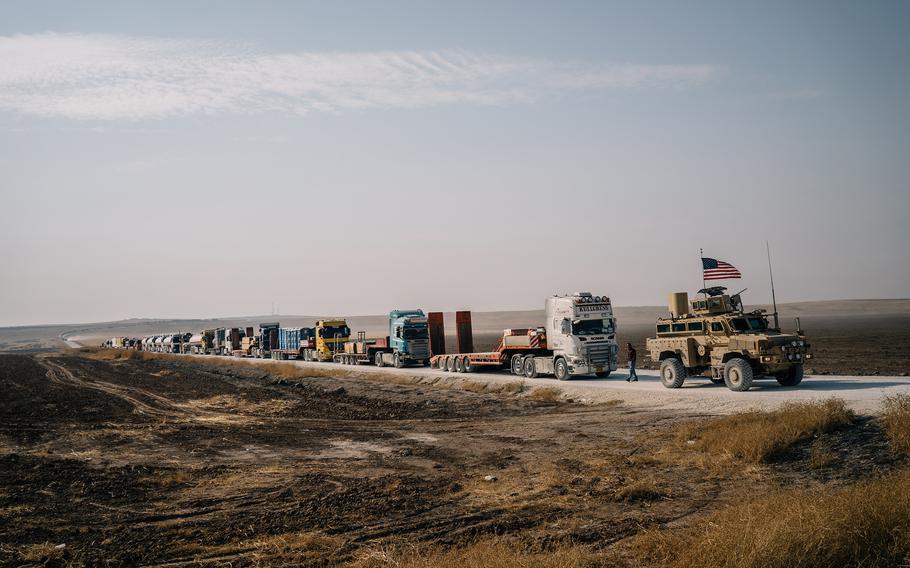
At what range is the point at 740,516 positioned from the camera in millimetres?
9000

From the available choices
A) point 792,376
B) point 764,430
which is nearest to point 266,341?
point 792,376

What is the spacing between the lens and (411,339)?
148ft

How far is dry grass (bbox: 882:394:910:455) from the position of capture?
13823 millimetres

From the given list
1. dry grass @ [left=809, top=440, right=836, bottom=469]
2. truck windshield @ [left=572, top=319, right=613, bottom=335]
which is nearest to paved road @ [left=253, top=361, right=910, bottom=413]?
truck windshield @ [left=572, top=319, right=613, bottom=335]

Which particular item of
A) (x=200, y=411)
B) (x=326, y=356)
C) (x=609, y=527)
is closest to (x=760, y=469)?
(x=609, y=527)

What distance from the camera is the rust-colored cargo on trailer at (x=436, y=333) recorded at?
1761 inches

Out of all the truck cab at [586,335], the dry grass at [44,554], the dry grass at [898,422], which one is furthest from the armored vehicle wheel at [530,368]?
the dry grass at [44,554]

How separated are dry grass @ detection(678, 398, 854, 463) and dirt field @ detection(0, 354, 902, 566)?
328mm

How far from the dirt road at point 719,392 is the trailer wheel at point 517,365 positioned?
9.24ft

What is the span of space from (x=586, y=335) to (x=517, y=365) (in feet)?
19.1

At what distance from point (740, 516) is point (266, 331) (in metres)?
63.2

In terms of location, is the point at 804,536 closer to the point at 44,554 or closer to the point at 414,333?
the point at 44,554

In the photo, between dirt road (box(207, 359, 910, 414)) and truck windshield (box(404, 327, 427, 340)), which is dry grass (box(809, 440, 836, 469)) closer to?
dirt road (box(207, 359, 910, 414))

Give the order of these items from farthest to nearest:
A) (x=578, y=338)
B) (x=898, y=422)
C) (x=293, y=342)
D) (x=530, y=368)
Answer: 1. (x=293, y=342)
2. (x=530, y=368)
3. (x=578, y=338)
4. (x=898, y=422)
